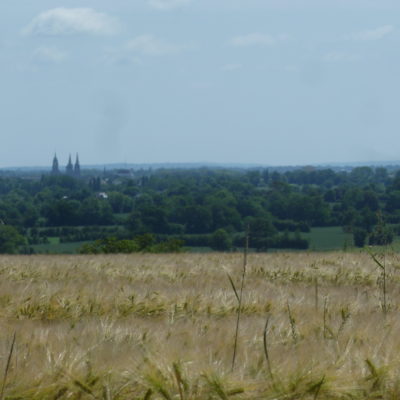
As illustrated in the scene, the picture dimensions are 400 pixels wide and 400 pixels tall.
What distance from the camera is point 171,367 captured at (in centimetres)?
357

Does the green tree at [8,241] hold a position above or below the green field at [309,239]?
above

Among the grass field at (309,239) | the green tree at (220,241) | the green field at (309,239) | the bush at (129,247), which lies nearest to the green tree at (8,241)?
the green field at (309,239)

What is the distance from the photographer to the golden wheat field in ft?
11.4

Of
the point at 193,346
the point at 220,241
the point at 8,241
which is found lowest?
the point at 220,241

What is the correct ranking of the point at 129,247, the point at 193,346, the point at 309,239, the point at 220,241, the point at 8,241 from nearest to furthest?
the point at 193,346, the point at 129,247, the point at 8,241, the point at 309,239, the point at 220,241

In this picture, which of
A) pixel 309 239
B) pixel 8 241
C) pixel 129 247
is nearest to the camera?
pixel 129 247

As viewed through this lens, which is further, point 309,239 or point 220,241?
point 220,241

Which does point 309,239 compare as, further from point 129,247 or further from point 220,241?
point 129,247

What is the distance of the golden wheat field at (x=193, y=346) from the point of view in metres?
3.46

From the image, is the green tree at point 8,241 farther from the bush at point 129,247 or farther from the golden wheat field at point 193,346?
the golden wheat field at point 193,346

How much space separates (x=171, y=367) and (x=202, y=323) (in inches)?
82.3

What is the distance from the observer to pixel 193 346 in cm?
432

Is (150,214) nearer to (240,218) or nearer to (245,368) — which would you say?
(240,218)

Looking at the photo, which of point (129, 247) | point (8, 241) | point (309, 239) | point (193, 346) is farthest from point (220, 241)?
point (193, 346)
